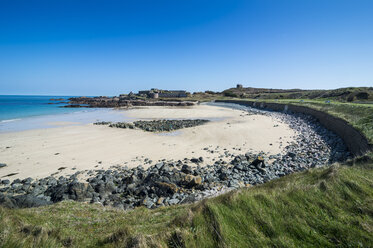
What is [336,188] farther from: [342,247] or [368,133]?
[368,133]

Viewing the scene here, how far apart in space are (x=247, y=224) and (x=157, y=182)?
17.9 ft

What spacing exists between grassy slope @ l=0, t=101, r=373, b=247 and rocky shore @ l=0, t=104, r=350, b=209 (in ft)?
9.37

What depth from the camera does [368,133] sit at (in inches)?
432

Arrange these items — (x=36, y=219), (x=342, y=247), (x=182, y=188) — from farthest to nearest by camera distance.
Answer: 1. (x=182, y=188)
2. (x=36, y=219)
3. (x=342, y=247)

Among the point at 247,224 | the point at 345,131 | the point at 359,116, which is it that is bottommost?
the point at 345,131

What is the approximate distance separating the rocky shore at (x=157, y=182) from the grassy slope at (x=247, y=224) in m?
2.86

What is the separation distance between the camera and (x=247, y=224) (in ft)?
10.2

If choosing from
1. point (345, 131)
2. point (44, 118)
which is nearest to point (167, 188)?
point (345, 131)

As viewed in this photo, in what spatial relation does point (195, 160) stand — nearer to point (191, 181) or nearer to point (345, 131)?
point (191, 181)

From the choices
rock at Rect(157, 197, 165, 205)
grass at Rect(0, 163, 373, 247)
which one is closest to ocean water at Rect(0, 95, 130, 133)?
rock at Rect(157, 197, 165, 205)

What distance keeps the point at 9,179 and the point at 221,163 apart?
1219 cm

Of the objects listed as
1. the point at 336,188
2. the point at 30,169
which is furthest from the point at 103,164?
the point at 336,188

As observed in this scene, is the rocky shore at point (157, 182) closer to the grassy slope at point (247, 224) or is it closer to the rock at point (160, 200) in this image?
the rock at point (160, 200)

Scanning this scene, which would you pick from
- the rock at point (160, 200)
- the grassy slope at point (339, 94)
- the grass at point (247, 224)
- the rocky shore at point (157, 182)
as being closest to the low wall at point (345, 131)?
the rocky shore at point (157, 182)
